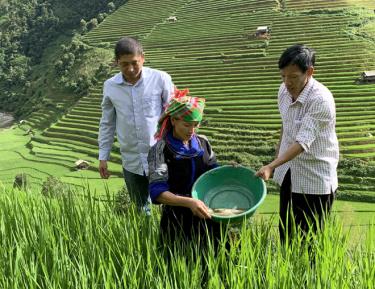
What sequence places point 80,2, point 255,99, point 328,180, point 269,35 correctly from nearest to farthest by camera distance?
point 328,180, point 255,99, point 269,35, point 80,2

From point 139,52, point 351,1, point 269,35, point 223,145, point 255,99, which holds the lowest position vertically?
point 223,145

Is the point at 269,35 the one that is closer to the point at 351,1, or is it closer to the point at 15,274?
the point at 351,1

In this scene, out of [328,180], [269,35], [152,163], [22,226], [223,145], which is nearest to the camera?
[152,163]

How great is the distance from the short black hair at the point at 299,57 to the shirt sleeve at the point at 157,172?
69 cm

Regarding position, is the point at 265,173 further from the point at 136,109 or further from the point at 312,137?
the point at 136,109

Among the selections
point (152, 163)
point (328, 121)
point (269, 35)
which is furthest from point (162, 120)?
point (269, 35)

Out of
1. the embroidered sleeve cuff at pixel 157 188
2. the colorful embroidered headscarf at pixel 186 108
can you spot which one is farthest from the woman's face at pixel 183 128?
the embroidered sleeve cuff at pixel 157 188

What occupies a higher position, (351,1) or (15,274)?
(351,1)

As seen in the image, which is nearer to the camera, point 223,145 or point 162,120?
point 162,120

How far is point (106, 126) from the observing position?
112 inches

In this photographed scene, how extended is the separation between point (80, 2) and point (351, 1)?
3964 centimetres

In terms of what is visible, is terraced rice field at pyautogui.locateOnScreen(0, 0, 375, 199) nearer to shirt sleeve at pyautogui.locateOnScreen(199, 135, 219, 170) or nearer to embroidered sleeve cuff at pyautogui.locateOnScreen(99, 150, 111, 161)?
embroidered sleeve cuff at pyautogui.locateOnScreen(99, 150, 111, 161)

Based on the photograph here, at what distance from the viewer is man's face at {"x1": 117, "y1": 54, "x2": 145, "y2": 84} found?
2.49 meters

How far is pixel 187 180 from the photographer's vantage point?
2.16 meters
